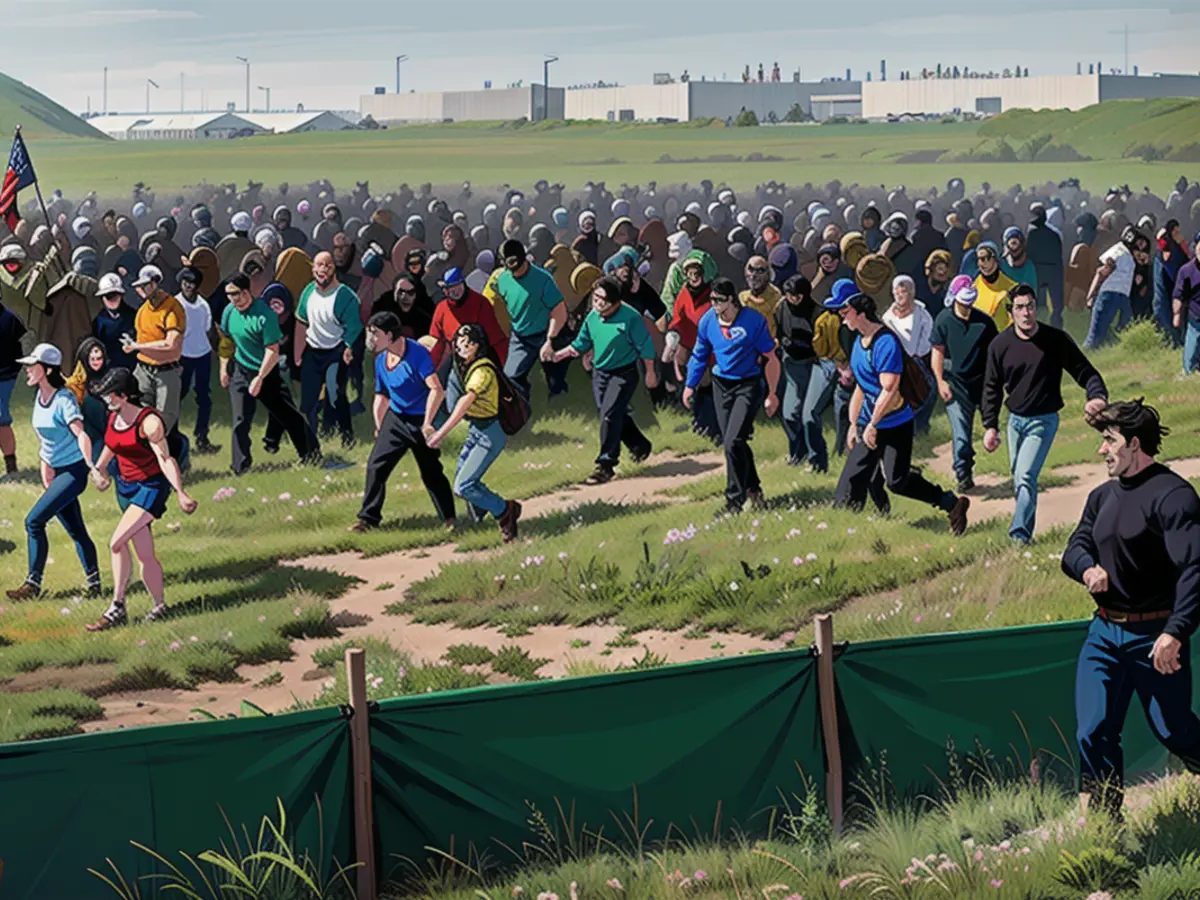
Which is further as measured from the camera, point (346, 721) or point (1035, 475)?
point (1035, 475)

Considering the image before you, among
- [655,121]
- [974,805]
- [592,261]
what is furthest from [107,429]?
[655,121]

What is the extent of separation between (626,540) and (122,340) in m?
5.15

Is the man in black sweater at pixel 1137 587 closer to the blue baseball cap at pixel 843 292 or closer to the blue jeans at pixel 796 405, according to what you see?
the blue baseball cap at pixel 843 292

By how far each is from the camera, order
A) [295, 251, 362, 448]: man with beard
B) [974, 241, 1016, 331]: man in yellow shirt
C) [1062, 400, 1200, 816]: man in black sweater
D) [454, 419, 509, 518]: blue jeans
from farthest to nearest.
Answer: [295, 251, 362, 448]: man with beard < [974, 241, 1016, 331]: man in yellow shirt < [454, 419, 509, 518]: blue jeans < [1062, 400, 1200, 816]: man in black sweater

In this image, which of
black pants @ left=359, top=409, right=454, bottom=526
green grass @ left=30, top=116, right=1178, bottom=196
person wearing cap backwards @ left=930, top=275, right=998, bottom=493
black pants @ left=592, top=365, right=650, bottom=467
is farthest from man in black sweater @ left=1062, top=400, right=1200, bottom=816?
green grass @ left=30, top=116, right=1178, bottom=196

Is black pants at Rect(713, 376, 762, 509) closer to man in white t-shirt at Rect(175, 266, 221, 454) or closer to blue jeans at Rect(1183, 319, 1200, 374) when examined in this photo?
man in white t-shirt at Rect(175, 266, 221, 454)

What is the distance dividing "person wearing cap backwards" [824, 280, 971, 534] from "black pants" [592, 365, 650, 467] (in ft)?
9.14

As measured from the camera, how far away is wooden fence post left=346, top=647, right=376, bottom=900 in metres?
7.98

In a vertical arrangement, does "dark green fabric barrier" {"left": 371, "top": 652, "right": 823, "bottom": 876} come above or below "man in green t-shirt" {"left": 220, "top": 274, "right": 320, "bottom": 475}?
below

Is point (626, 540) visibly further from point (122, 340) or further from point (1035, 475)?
point (122, 340)

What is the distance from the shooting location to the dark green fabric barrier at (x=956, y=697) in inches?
348

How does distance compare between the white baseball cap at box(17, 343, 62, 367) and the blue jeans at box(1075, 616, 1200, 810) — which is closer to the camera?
the blue jeans at box(1075, 616, 1200, 810)

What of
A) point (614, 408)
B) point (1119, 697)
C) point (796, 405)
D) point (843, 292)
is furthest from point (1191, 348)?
point (1119, 697)

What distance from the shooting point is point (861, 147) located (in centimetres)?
9269
